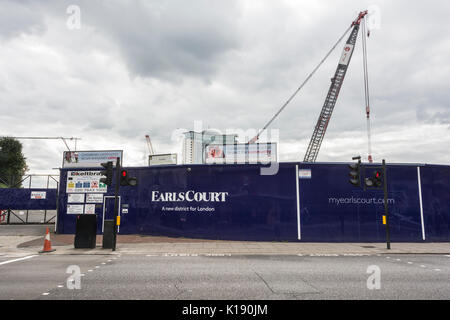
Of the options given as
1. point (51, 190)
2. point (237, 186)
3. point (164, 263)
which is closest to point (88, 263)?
point (164, 263)

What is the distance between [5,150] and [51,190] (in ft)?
173

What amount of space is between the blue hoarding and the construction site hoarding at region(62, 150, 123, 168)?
13.7m

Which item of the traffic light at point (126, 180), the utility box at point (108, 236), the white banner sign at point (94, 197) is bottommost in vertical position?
the utility box at point (108, 236)

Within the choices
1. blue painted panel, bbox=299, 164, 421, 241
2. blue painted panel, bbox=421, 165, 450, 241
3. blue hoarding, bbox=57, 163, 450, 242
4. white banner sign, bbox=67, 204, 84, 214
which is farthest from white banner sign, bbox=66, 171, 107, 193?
blue painted panel, bbox=421, 165, 450, 241

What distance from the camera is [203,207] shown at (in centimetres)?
1812

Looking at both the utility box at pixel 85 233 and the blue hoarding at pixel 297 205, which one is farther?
the blue hoarding at pixel 297 205

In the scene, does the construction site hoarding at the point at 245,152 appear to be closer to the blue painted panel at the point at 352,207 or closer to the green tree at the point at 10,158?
the blue painted panel at the point at 352,207

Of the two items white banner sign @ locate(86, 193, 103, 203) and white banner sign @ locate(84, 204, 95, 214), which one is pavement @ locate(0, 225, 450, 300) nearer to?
white banner sign @ locate(84, 204, 95, 214)

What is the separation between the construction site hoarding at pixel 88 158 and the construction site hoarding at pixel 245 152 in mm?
10503

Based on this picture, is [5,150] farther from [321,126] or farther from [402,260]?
[402,260]

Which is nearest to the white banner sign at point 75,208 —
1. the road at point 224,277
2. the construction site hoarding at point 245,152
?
the road at point 224,277

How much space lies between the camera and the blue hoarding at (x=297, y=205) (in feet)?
56.7

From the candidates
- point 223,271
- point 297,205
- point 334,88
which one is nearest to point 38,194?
point 297,205

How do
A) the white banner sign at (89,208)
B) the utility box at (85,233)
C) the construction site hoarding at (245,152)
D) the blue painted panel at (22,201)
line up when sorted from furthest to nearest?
the construction site hoarding at (245,152) → the blue painted panel at (22,201) → the white banner sign at (89,208) → the utility box at (85,233)
